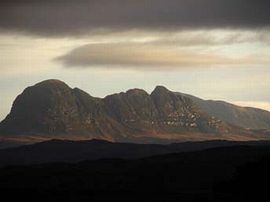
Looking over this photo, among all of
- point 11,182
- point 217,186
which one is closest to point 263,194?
point 217,186

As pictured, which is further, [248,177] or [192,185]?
[192,185]

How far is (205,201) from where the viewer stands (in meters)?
126

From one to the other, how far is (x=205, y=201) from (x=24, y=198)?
3677 centimetres

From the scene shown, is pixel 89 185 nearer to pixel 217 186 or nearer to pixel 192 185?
pixel 192 185

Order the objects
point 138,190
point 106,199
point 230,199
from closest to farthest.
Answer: point 230,199 → point 106,199 → point 138,190

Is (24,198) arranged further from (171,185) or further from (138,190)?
(171,185)

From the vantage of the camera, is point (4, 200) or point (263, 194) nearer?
point (263, 194)

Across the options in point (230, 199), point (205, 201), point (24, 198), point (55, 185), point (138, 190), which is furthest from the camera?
point (55, 185)

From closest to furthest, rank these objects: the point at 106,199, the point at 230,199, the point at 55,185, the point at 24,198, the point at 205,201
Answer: the point at 230,199 → the point at 205,201 → the point at 24,198 → the point at 106,199 → the point at 55,185

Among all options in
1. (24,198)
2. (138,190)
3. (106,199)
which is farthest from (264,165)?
(138,190)

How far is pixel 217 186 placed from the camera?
131 m

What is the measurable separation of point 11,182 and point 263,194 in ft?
322

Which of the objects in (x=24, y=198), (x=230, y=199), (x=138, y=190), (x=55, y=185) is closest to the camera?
(x=230, y=199)

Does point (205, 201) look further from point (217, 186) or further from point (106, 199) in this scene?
point (106, 199)
